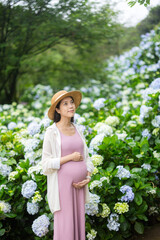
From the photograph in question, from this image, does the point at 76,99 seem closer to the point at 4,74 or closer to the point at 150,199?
the point at 150,199

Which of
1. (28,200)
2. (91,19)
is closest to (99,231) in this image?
(28,200)

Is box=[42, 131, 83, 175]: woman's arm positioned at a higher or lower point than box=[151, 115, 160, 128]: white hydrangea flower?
lower

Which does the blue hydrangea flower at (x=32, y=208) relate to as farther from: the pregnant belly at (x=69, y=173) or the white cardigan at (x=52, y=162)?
the pregnant belly at (x=69, y=173)

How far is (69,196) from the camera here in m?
2.02

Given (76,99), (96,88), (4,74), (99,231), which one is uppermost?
(4,74)

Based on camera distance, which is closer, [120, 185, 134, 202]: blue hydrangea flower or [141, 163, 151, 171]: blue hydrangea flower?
[120, 185, 134, 202]: blue hydrangea flower

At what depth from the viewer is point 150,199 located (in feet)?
9.59

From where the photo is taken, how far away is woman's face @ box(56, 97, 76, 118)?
2.09m

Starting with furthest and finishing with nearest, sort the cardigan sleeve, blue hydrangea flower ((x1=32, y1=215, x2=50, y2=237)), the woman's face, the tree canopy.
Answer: the tree canopy < blue hydrangea flower ((x1=32, y1=215, x2=50, y2=237)) < the woman's face < the cardigan sleeve

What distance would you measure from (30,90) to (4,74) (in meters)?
0.83

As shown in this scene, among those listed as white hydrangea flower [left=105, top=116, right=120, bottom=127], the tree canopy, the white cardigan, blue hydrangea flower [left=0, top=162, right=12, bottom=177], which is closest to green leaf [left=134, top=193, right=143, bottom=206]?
the white cardigan

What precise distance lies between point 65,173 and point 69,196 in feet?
0.58

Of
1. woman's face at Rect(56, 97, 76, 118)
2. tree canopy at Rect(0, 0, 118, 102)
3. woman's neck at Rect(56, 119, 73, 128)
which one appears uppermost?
tree canopy at Rect(0, 0, 118, 102)

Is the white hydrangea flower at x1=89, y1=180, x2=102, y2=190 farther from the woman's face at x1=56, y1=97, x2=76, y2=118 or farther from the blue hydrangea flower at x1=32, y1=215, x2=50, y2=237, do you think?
the woman's face at x1=56, y1=97, x2=76, y2=118
